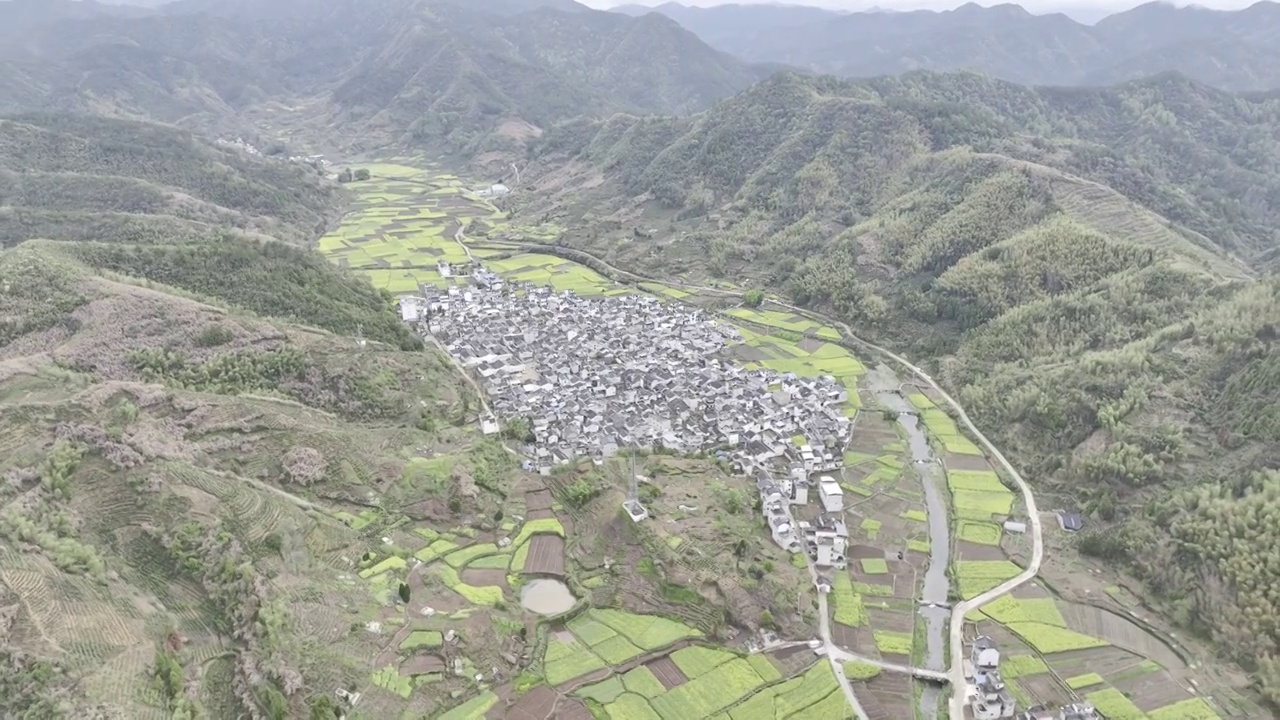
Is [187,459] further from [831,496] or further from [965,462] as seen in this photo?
[965,462]

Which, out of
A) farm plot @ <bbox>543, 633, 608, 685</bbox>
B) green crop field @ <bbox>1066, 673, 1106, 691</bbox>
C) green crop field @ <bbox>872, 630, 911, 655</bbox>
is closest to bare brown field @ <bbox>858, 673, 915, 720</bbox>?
green crop field @ <bbox>872, 630, 911, 655</bbox>

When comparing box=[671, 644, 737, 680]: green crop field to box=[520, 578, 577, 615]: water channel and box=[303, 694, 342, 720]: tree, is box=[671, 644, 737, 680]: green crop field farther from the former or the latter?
box=[303, 694, 342, 720]: tree

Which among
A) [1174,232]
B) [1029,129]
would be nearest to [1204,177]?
[1029,129]

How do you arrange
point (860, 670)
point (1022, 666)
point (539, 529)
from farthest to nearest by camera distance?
1. point (539, 529)
2. point (1022, 666)
3. point (860, 670)

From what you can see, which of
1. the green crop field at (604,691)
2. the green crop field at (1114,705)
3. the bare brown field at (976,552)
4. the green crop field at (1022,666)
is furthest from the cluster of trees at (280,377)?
the green crop field at (1114,705)

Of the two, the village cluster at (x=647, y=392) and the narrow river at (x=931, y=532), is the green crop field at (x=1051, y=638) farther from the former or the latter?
the village cluster at (x=647, y=392)

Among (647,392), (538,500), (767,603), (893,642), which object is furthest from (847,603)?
(647,392)
